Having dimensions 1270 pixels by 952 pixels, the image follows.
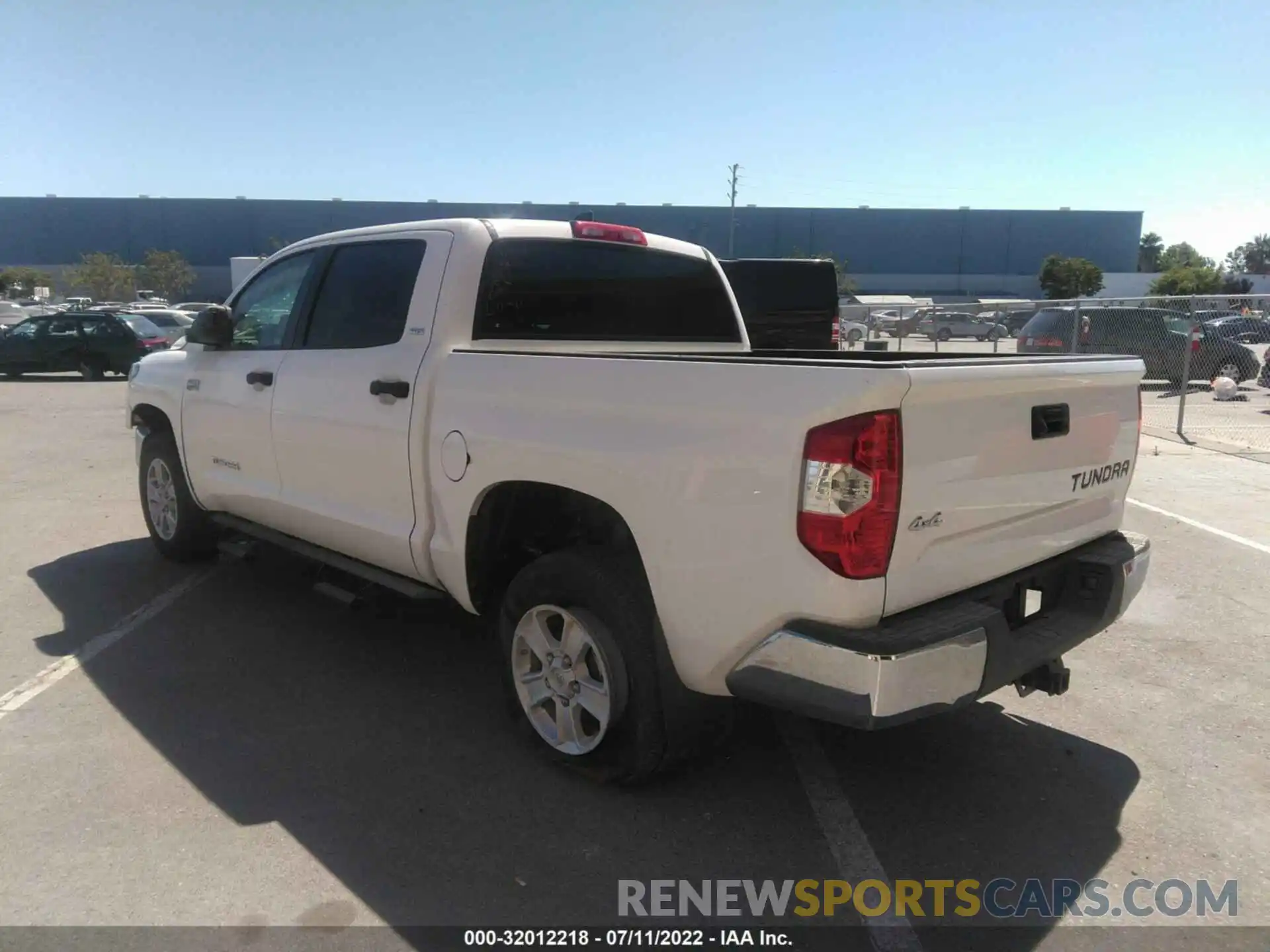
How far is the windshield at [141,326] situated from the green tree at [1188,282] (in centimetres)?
6849

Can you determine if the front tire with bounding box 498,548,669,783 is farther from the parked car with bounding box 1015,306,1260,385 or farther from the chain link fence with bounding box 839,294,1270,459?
the parked car with bounding box 1015,306,1260,385

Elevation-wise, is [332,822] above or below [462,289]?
below

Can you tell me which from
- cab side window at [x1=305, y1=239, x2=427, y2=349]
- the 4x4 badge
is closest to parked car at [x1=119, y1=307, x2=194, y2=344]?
cab side window at [x1=305, y1=239, x2=427, y2=349]

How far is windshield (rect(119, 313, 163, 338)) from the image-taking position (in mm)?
21828

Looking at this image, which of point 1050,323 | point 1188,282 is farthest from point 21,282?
point 1188,282

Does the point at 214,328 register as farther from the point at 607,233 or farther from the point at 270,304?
the point at 607,233

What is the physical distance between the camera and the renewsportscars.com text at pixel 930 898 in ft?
9.12

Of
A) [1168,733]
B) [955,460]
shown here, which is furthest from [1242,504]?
[955,460]

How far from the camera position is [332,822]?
3207mm

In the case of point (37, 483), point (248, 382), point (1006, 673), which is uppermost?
point (248, 382)

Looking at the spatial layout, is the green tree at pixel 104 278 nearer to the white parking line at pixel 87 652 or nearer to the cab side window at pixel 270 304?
the white parking line at pixel 87 652

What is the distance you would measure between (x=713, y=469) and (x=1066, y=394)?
4.22ft

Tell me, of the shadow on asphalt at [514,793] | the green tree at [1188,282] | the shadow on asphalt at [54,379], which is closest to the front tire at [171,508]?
the shadow on asphalt at [514,793]

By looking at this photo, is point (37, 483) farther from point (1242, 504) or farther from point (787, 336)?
point (1242, 504)
